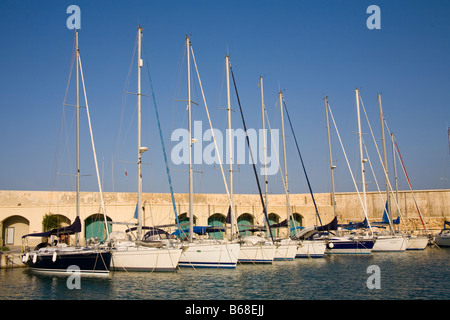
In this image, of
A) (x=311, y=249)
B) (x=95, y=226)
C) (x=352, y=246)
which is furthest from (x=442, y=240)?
(x=95, y=226)

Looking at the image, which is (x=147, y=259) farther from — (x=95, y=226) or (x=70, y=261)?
(x=95, y=226)

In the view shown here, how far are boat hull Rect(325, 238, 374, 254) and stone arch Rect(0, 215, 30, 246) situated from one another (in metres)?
24.0

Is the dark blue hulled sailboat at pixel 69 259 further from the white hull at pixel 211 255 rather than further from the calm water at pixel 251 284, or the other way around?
the white hull at pixel 211 255

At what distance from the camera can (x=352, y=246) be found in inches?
1258

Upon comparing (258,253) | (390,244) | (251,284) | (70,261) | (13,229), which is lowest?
(390,244)

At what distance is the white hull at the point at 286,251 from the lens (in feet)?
89.9

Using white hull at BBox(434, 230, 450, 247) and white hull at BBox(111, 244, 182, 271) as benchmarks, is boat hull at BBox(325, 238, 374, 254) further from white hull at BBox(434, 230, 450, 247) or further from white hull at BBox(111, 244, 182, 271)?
white hull at BBox(111, 244, 182, 271)

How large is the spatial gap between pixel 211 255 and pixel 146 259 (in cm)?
358

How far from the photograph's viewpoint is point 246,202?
4656cm

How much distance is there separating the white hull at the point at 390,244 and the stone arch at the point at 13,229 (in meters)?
28.2

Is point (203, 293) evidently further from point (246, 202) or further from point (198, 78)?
point (246, 202)

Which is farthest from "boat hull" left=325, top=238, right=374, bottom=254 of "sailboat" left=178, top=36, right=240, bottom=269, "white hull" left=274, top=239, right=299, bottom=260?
"sailboat" left=178, top=36, right=240, bottom=269

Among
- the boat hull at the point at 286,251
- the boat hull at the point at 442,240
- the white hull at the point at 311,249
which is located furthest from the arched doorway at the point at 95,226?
the boat hull at the point at 442,240
